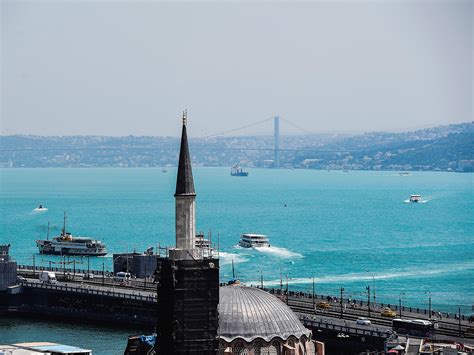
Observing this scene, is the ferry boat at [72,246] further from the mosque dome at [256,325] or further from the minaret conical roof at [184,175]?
the minaret conical roof at [184,175]

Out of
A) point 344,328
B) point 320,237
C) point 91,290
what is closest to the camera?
point 344,328

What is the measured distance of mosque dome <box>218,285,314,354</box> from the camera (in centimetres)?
3594

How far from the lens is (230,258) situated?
105562 millimetres

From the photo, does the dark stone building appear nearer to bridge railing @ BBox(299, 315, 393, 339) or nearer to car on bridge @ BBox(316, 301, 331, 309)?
bridge railing @ BBox(299, 315, 393, 339)

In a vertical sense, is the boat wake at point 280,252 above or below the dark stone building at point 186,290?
below

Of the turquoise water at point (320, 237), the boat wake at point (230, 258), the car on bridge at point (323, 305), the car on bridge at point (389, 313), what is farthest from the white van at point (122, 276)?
the car on bridge at point (389, 313)

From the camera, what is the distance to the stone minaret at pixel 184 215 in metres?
31.2

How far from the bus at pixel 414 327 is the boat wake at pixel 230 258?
4174 cm

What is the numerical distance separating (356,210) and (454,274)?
260 feet

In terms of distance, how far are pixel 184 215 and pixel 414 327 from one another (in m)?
30.5

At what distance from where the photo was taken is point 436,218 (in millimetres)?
162125

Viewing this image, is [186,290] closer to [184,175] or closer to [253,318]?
[184,175]

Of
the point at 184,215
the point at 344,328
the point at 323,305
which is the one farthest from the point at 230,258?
the point at 184,215

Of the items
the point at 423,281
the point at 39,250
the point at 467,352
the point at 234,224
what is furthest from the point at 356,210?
the point at 467,352
